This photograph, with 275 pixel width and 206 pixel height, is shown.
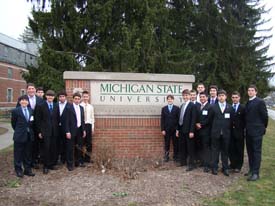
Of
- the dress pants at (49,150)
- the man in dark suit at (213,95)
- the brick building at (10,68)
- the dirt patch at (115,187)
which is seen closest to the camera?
the dirt patch at (115,187)

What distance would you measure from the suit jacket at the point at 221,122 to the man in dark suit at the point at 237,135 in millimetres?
194

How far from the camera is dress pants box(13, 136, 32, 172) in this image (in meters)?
7.02

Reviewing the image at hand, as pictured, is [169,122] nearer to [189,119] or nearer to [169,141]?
[169,141]

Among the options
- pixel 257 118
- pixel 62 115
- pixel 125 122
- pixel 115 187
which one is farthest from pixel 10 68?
pixel 257 118

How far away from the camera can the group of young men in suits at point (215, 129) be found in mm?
7031

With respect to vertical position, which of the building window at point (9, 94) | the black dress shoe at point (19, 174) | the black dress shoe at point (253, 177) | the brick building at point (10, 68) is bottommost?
the black dress shoe at point (253, 177)

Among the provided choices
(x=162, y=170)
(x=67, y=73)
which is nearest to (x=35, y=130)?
(x=67, y=73)

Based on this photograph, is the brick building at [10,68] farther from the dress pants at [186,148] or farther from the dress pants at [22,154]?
the dress pants at [186,148]

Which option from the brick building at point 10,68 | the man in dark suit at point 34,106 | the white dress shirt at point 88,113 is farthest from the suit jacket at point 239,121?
the brick building at point 10,68

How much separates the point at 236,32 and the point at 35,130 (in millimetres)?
16780

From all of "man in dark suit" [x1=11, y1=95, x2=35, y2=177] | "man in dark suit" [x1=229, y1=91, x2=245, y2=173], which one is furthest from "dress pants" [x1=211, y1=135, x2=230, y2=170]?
"man in dark suit" [x1=11, y1=95, x2=35, y2=177]

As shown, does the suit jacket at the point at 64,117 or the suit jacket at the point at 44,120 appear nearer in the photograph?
the suit jacket at the point at 44,120

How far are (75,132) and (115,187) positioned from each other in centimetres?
190

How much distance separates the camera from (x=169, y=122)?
8.12 m
